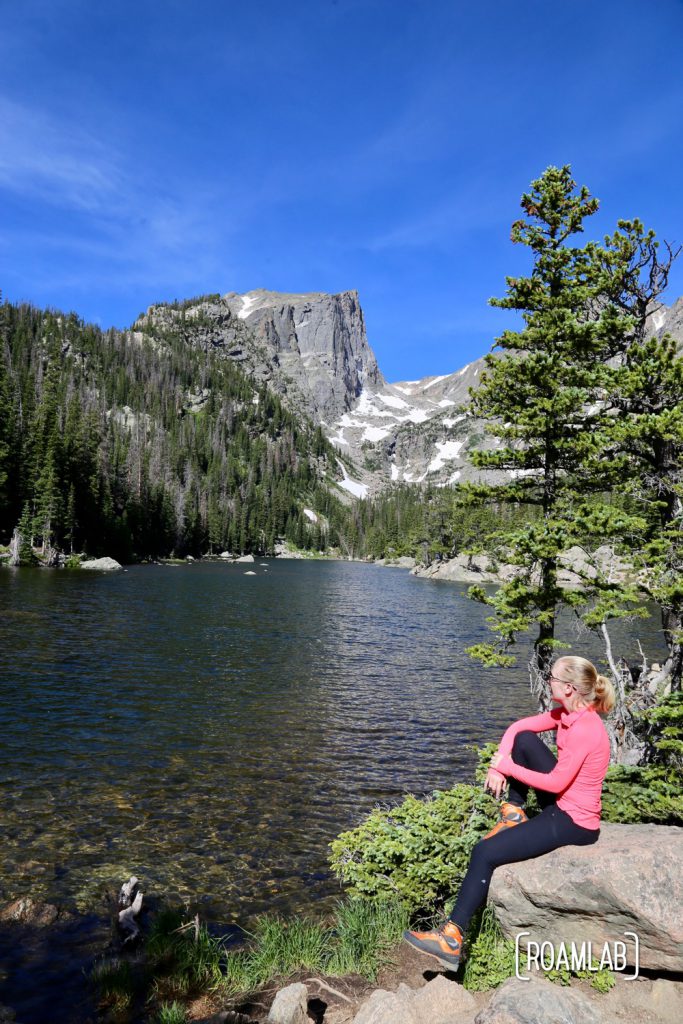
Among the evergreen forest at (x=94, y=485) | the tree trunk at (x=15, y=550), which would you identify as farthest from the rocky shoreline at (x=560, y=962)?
the evergreen forest at (x=94, y=485)

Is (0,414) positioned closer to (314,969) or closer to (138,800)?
(138,800)

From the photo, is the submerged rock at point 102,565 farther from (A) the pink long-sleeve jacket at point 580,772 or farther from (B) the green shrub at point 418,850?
(A) the pink long-sleeve jacket at point 580,772

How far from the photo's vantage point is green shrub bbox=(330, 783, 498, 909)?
8180mm

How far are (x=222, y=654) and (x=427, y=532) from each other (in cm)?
10479

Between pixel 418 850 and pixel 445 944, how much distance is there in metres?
2.22

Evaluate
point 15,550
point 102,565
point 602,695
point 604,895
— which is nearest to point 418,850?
point 604,895

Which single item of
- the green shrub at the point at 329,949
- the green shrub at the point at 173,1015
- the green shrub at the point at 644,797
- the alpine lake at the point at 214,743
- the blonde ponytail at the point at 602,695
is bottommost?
the alpine lake at the point at 214,743

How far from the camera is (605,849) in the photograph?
6.23 m

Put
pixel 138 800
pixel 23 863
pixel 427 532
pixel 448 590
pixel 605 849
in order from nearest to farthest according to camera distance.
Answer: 1. pixel 605 849
2. pixel 23 863
3. pixel 138 800
4. pixel 448 590
5. pixel 427 532

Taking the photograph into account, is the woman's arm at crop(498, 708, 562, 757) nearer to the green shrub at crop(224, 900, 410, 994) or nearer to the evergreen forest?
the green shrub at crop(224, 900, 410, 994)

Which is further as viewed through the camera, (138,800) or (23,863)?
(138,800)

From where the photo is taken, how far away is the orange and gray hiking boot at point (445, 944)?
6.08 meters

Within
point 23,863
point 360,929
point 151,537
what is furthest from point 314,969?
point 151,537

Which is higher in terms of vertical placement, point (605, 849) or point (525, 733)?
point (525, 733)
